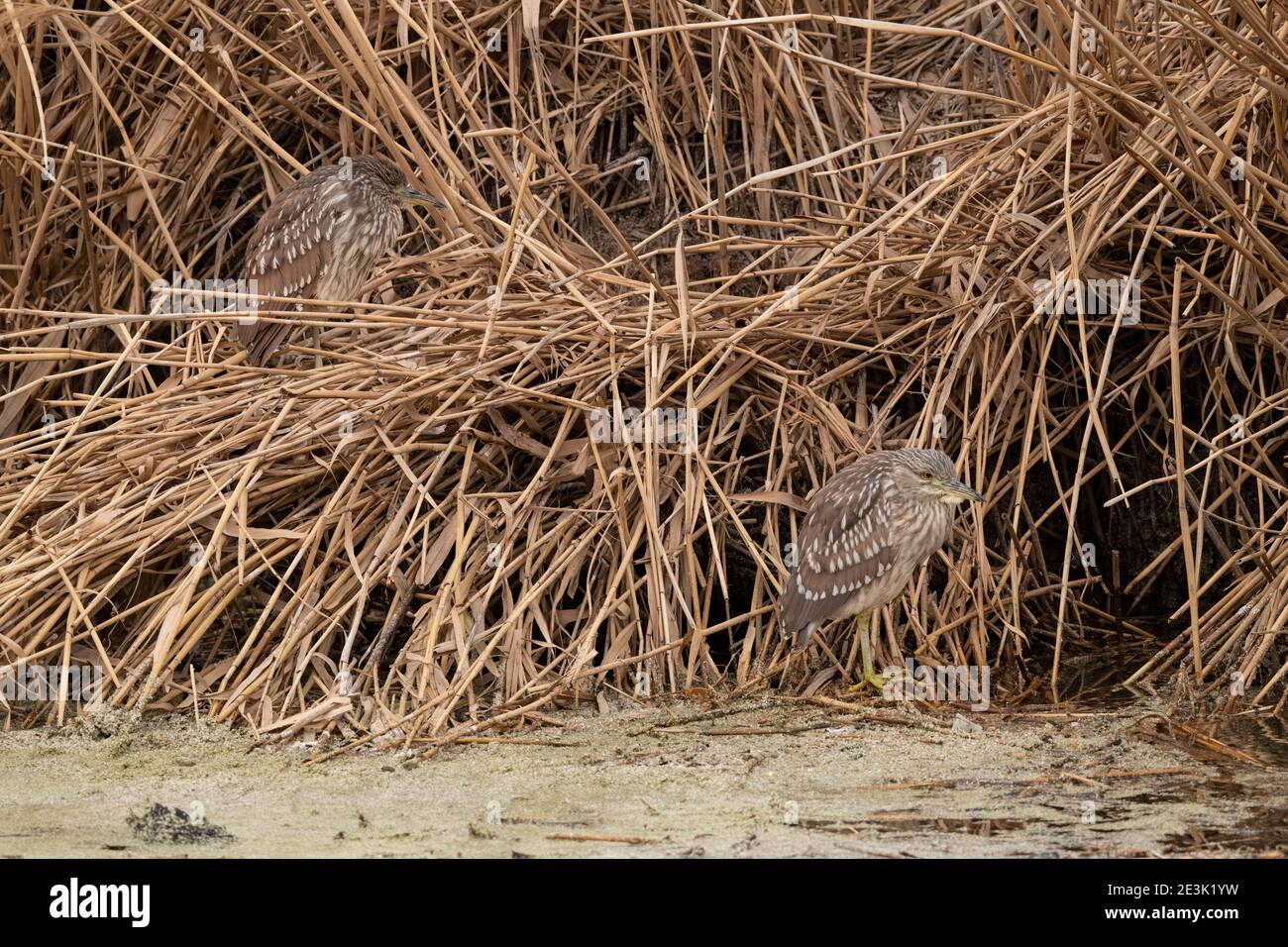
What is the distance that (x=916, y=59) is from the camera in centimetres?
635

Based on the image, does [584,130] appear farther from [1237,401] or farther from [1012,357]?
[1237,401]

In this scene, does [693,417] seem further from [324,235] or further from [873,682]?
[324,235]

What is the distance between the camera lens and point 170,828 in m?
3.61

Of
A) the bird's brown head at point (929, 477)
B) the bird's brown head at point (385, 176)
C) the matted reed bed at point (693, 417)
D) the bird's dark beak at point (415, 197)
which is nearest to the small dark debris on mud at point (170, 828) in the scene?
the matted reed bed at point (693, 417)

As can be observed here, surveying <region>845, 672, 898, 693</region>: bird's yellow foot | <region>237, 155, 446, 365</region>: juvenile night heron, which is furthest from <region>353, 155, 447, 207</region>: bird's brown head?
<region>845, 672, 898, 693</region>: bird's yellow foot

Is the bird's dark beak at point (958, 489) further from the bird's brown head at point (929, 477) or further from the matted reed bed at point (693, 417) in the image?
the matted reed bed at point (693, 417)

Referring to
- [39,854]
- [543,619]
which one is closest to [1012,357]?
[543,619]

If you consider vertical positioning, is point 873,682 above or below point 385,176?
below

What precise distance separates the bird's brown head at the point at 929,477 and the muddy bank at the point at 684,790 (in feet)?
2.10

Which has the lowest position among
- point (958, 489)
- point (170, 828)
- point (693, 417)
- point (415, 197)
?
point (170, 828)

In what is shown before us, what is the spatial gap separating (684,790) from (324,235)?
8.92 feet

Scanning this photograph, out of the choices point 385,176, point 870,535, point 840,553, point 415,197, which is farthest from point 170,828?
point 385,176

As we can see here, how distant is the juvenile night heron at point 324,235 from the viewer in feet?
18.5

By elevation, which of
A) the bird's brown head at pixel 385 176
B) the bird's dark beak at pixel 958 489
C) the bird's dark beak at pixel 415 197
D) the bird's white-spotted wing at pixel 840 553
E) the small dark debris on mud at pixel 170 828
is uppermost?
the bird's brown head at pixel 385 176
